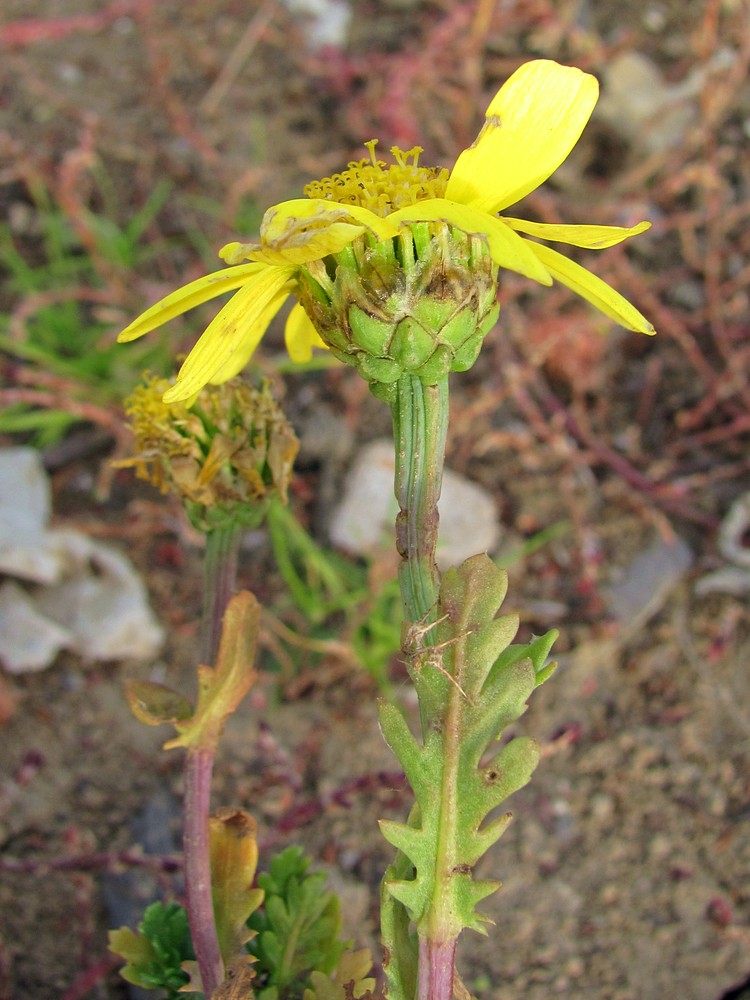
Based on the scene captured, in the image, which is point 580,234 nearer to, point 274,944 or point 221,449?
point 221,449

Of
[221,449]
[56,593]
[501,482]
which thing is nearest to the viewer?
[221,449]

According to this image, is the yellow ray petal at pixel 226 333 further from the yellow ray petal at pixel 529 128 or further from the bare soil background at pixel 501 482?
the bare soil background at pixel 501 482

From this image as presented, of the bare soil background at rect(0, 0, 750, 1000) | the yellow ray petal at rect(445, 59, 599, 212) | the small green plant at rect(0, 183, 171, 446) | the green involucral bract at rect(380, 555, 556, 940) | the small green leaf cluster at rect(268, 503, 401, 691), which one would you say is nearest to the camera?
the green involucral bract at rect(380, 555, 556, 940)

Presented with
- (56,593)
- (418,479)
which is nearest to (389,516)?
(56,593)

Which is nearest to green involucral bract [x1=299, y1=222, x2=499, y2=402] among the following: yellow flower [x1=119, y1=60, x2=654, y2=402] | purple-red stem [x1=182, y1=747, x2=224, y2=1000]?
yellow flower [x1=119, y1=60, x2=654, y2=402]

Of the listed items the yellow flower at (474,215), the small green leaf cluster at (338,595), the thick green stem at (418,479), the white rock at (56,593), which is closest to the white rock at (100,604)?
the white rock at (56,593)

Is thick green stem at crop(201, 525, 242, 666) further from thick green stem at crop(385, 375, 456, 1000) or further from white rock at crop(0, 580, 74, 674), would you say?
white rock at crop(0, 580, 74, 674)

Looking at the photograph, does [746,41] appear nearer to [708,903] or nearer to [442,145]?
[442,145]
